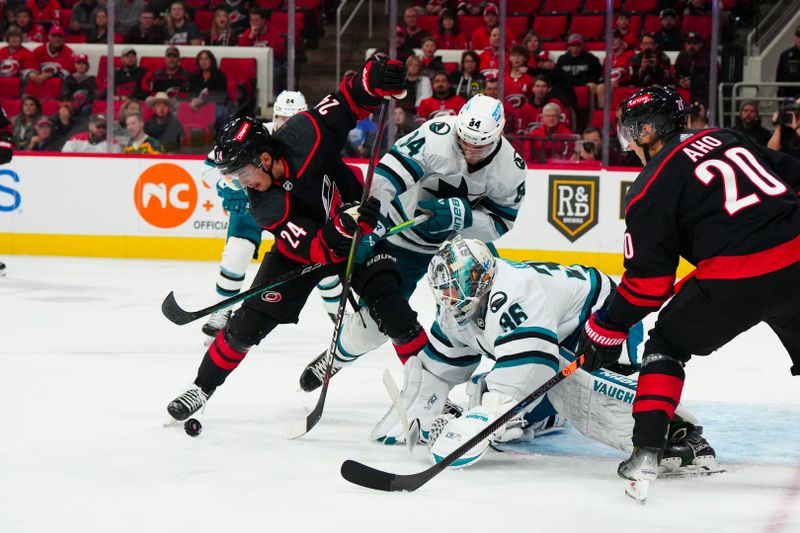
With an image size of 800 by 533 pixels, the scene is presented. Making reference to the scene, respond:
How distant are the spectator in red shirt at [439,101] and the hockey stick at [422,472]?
15.7ft

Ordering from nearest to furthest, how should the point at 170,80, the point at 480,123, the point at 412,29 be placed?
the point at 480,123 → the point at 412,29 → the point at 170,80

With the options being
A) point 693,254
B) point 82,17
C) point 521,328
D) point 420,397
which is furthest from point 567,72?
point 693,254

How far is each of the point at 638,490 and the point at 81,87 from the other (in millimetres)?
6392

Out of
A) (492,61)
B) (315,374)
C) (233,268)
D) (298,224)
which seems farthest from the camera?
(492,61)

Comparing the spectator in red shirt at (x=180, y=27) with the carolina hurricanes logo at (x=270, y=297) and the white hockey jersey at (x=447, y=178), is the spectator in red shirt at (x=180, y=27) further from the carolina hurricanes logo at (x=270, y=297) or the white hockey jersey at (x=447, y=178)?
the carolina hurricanes logo at (x=270, y=297)

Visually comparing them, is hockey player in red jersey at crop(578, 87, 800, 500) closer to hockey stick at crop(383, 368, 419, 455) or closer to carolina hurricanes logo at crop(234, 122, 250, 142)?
hockey stick at crop(383, 368, 419, 455)

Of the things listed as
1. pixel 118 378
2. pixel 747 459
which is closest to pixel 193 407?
pixel 118 378

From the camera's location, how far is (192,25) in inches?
328

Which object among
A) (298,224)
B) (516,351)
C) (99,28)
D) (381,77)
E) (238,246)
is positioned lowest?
(516,351)

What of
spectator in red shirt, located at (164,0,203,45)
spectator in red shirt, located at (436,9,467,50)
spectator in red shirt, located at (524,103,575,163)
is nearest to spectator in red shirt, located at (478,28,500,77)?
spectator in red shirt, located at (436,9,467,50)

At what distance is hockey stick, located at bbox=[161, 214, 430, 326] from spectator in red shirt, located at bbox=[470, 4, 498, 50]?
397cm

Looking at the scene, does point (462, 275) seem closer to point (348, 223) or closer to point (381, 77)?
point (348, 223)

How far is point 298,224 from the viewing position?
3.51 m

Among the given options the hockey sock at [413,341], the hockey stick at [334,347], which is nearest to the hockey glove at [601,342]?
the hockey sock at [413,341]
